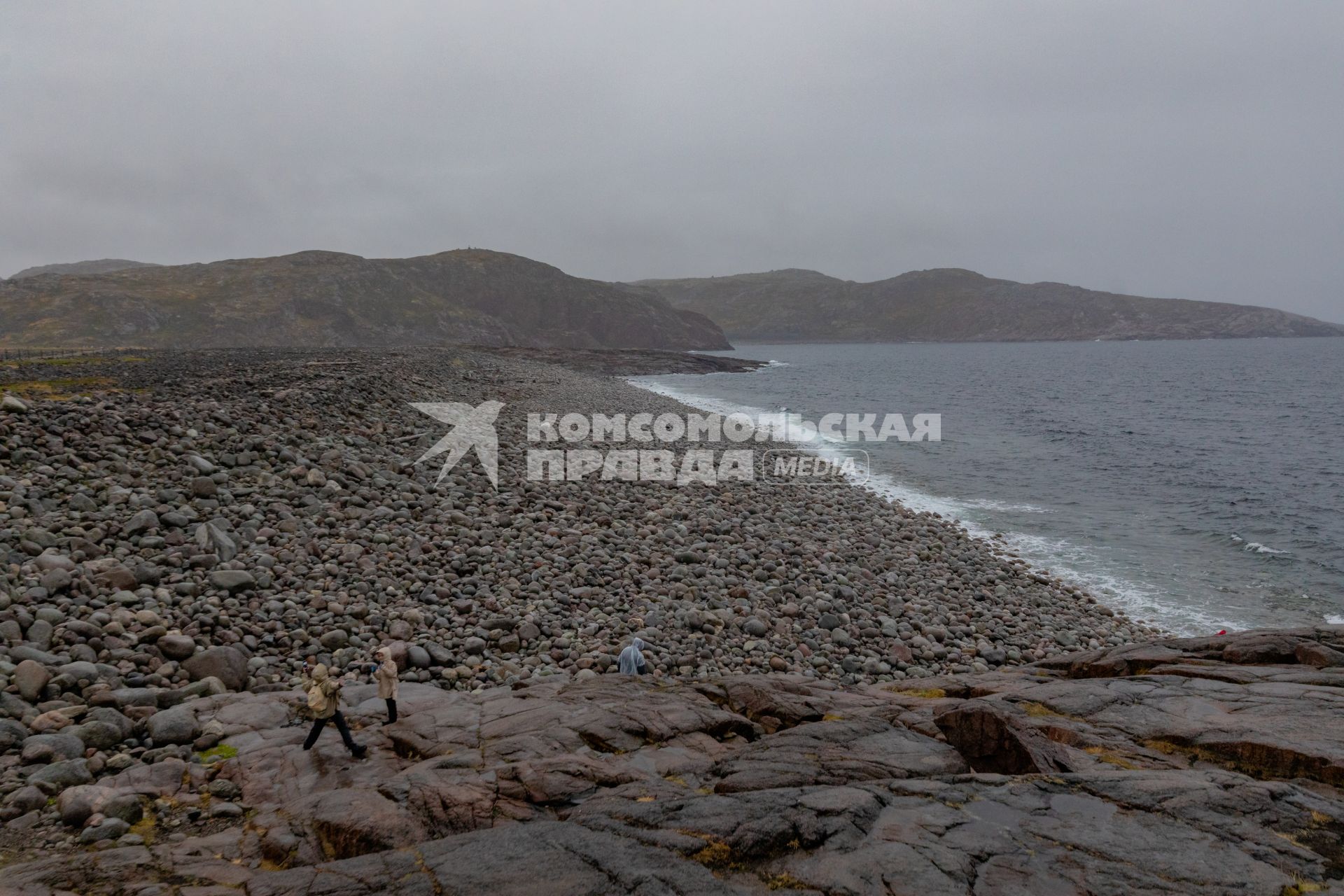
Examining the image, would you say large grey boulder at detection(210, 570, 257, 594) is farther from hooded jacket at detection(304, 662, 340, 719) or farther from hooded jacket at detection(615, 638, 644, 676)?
hooded jacket at detection(615, 638, 644, 676)

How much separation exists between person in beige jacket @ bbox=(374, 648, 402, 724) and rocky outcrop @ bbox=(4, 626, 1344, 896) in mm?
369

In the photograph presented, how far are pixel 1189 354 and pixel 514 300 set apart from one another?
182791mm

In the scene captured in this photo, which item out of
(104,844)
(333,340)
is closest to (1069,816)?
(104,844)

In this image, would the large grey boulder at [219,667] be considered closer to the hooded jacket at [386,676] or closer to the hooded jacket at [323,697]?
the hooded jacket at [386,676]

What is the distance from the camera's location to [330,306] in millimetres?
141750

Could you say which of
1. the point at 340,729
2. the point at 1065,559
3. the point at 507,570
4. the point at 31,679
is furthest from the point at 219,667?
the point at 1065,559

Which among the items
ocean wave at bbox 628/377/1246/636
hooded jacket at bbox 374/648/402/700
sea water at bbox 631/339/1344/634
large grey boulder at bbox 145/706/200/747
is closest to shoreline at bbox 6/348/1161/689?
ocean wave at bbox 628/377/1246/636

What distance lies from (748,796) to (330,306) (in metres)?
155

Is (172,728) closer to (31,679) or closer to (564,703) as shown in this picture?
(31,679)

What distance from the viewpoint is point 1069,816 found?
6562 mm

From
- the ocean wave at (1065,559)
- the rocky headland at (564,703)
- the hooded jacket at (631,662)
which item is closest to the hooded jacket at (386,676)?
the rocky headland at (564,703)

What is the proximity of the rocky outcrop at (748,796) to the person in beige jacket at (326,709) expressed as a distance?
0.70 ft

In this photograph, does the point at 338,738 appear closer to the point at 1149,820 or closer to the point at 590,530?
the point at 1149,820

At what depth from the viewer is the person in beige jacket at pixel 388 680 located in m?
9.70
